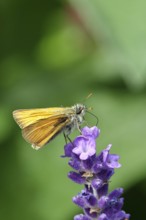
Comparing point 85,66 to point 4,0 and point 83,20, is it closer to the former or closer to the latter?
point 83,20

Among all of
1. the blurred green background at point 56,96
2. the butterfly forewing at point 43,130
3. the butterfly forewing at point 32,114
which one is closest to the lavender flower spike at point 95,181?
the butterfly forewing at point 43,130

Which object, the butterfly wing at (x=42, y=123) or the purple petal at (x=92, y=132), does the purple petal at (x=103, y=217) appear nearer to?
the purple petal at (x=92, y=132)

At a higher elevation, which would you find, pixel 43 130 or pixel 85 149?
pixel 43 130

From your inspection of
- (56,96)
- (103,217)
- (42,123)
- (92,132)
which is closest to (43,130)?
(42,123)

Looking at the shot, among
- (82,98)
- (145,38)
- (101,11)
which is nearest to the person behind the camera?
(145,38)

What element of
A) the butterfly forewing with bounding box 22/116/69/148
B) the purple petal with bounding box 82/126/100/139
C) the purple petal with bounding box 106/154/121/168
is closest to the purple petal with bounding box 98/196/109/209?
the purple petal with bounding box 106/154/121/168

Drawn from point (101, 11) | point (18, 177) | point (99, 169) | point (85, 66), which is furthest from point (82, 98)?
point (99, 169)

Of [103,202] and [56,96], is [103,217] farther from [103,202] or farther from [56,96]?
[56,96]
